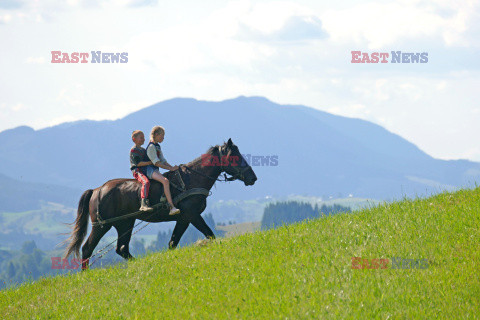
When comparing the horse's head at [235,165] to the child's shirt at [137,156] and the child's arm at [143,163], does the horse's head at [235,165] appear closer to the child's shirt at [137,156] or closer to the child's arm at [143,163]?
the child's arm at [143,163]

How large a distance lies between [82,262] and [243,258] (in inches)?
226

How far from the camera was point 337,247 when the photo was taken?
13742 millimetres

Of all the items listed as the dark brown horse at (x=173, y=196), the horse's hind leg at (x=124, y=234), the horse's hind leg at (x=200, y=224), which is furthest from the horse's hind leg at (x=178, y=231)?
the horse's hind leg at (x=124, y=234)

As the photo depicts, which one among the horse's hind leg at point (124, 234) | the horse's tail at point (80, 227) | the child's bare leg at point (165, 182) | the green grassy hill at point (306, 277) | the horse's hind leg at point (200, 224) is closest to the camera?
the green grassy hill at point (306, 277)

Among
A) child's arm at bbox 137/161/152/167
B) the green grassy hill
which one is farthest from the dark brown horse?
the green grassy hill

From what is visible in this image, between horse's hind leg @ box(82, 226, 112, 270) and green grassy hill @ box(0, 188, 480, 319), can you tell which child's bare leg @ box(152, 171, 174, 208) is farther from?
horse's hind leg @ box(82, 226, 112, 270)

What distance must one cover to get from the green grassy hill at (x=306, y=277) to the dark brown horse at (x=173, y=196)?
1.17m

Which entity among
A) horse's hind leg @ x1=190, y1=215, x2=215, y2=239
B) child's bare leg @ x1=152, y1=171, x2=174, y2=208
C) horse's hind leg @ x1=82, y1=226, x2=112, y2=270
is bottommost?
horse's hind leg @ x1=82, y1=226, x2=112, y2=270

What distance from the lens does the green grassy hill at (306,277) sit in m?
10.8

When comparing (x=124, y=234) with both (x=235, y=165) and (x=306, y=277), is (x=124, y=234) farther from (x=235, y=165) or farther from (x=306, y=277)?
(x=306, y=277)

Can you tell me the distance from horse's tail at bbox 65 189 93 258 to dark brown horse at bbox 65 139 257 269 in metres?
0.03

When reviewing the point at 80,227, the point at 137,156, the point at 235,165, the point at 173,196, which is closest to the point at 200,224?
the point at 173,196

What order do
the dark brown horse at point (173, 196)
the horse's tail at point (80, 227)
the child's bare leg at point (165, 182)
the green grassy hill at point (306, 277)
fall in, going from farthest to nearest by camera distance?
the horse's tail at point (80, 227)
the dark brown horse at point (173, 196)
the child's bare leg at point (165, 182)
the green grassy hill at point (306, 277)

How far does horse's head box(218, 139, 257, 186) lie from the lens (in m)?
17.1
